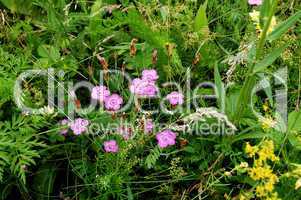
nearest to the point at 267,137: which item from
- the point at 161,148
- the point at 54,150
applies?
the point at 161,148

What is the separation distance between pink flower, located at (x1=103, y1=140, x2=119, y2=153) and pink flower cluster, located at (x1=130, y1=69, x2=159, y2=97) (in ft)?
0.54

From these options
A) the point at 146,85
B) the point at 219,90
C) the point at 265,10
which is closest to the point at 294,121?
the point at 219,90

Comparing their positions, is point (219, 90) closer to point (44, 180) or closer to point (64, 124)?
point (64, 124)

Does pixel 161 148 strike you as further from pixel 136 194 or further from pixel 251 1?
pixel 251 1

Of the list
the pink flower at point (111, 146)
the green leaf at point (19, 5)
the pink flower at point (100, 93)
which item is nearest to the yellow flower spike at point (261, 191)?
the pink flower at point (111, 146)

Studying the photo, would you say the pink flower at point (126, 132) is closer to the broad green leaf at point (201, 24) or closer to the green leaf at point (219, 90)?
Answer: the green leaf at point (219, 90)

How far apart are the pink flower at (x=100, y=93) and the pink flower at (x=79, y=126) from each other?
0.08 m

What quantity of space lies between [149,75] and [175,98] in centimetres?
11

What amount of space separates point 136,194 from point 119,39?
55cm

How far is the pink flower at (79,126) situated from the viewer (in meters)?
1.43

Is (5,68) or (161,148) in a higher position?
(5,68)

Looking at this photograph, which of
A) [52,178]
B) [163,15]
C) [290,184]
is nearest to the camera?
[290,184]

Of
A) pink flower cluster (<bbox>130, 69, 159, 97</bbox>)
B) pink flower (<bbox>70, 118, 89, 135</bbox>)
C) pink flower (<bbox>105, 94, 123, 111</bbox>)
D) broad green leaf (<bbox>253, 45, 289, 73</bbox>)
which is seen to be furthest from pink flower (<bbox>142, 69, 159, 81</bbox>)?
broad green leaf (<bbox>253, 45, 289, 73</bbox>)

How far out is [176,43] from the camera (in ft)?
5.60
